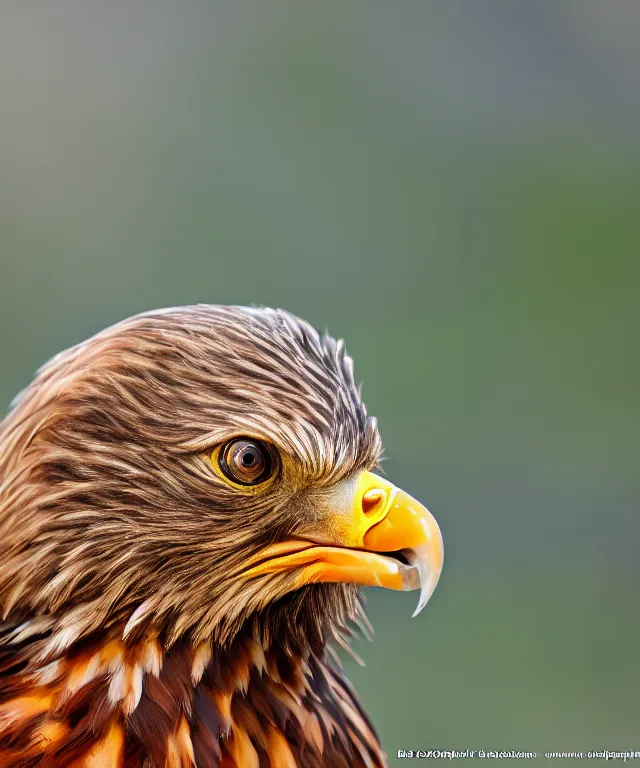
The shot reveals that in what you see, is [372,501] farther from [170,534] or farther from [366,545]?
[170,534]

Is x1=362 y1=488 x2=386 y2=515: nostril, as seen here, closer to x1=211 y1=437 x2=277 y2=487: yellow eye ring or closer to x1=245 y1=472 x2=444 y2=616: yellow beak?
x1=245 y1=472 x2=444 y2=616: yellow beak

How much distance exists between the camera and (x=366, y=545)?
1.33m

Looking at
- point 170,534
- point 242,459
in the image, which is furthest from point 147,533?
Answer: point 242,459

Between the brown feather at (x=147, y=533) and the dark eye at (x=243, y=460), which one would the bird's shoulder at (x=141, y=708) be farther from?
the dark eye at (x=243, y=460)

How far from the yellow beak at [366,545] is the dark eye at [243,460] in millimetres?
95

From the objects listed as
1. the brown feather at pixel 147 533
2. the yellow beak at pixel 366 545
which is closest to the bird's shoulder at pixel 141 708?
the brown feather at pixel 147 533

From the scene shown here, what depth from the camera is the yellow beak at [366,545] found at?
131cm

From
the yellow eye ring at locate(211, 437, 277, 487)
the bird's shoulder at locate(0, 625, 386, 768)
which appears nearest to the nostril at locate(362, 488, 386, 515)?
the yellow eye ring at locate(211, 437, 277, 487)

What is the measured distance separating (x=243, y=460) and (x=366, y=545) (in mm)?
189

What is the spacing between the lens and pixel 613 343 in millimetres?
5234

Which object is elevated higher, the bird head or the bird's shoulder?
the bird head

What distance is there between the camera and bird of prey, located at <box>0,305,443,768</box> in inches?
50.5

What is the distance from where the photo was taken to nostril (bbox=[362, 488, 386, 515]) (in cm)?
134

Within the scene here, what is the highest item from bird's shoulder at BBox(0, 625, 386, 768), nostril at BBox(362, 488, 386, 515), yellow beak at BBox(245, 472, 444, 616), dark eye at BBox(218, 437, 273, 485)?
dark eye at BBox(218, 437, 273, 485)
